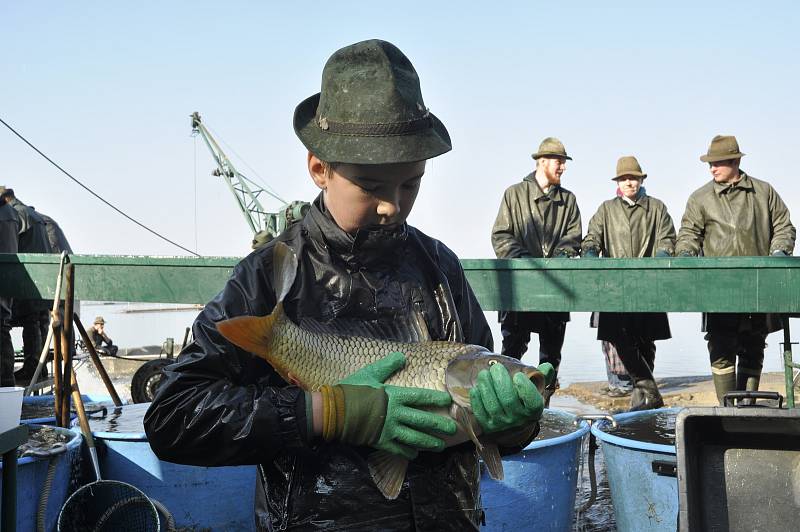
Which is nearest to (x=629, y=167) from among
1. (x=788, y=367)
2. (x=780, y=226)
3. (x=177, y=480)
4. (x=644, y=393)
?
(x=780, y=226)

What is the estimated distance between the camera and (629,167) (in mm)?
9742

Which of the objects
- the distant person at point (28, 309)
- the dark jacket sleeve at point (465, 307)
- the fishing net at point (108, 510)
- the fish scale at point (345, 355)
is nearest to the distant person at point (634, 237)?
the fishing net at point (108, 510)

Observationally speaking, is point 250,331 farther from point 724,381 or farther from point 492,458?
point 724,381

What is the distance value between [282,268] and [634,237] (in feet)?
26.2

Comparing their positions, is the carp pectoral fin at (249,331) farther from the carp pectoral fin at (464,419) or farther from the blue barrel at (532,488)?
the blue barrel at (532,488)

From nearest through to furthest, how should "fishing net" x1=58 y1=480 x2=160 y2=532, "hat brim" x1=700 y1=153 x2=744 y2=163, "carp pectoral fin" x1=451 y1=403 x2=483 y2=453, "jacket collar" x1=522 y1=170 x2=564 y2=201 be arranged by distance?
"carp pectoral fin" x1=451 y1=403 x2=483 y2=453, "fishing net" x1=58 y1=480 x2=160 y2=532, "hat brim" x1=700 y1=153 x2=744 y2=163, "jacket collar" x1=522 y1=170 x2=564 y2=201

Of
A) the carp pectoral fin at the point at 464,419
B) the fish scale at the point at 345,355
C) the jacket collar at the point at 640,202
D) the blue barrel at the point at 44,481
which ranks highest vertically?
the jacket collar at the point at 640,202

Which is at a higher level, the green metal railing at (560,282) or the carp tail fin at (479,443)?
the green metal railing at (560,282)

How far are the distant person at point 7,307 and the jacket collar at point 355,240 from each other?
8.73 meters

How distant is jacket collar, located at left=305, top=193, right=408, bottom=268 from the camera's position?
87.4 inches

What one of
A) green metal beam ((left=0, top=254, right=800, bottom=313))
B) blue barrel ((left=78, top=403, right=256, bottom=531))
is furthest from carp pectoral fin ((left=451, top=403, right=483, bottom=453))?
green metal beam ((left=0, top=254, right=800, bottom=313))

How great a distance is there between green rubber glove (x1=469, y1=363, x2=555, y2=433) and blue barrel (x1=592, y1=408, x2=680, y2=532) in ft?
8.82

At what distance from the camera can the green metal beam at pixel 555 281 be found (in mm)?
6449

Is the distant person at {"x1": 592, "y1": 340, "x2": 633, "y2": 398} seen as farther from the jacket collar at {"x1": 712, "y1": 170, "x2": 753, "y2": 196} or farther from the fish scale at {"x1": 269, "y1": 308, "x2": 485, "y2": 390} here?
the fish scale at {"x1": 269, "y1": 308, "x2": 485, "y2": 390}
